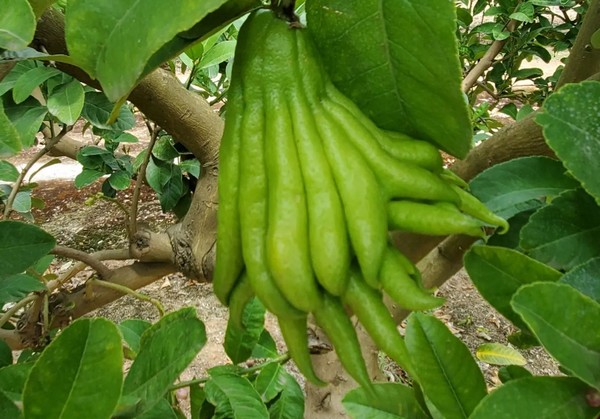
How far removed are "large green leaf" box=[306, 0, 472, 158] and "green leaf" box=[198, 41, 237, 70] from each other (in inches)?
29.8

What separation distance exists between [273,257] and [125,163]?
1.19 metres

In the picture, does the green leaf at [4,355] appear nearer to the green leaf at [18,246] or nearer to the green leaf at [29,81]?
Result: the green leaf at [18,246]

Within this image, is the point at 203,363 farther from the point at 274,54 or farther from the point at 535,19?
the point at 274,54

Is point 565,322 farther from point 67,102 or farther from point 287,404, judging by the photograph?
point 67,102

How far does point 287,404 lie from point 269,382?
0.16 ft

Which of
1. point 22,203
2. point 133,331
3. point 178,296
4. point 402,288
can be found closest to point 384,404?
point 402,288

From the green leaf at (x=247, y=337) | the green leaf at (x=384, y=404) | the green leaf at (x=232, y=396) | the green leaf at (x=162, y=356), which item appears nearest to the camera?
the green leaf at (x=162, y=356)

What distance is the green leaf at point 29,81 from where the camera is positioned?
98 centimetres

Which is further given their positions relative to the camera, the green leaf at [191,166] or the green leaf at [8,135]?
the green leaf at [191,166]

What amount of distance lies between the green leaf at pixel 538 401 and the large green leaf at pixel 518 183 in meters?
0.17

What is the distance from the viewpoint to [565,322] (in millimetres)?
438

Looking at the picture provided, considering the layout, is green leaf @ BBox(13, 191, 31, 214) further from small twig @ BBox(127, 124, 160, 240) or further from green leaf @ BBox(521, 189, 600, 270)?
green leaf @ BBox(521, 189, 600, 270)

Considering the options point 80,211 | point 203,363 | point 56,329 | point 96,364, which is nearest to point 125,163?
point 56,329

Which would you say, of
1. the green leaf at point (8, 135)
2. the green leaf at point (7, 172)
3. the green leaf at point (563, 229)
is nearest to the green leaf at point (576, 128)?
the green leaf at point (563, 229)
